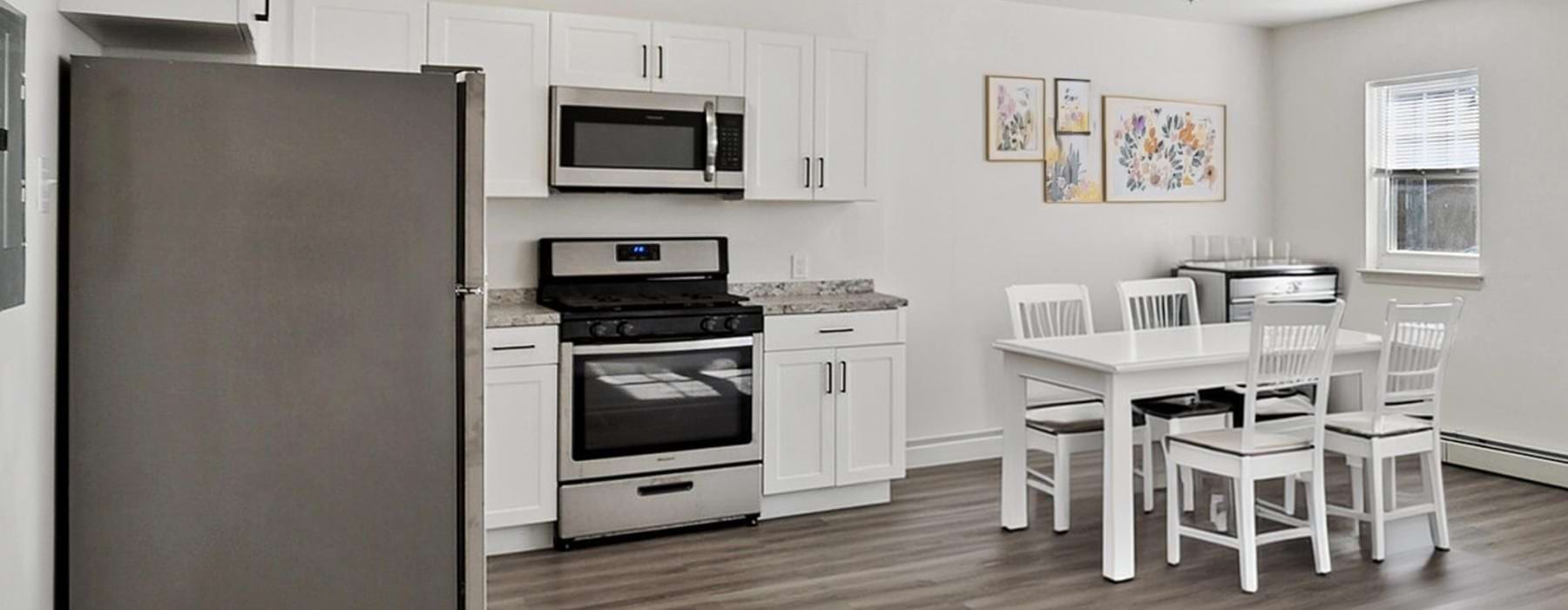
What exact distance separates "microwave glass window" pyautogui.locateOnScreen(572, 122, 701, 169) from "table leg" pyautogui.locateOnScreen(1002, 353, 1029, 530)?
1.42 m

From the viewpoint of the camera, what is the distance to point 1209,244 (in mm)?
6371

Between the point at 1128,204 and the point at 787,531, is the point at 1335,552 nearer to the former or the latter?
the point at 787,531

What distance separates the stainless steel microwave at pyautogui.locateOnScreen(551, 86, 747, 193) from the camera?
4.40 meters

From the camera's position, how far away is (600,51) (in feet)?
14.7

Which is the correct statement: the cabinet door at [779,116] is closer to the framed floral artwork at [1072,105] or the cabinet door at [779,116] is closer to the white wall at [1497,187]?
the framed floral artwork at [1072,105]

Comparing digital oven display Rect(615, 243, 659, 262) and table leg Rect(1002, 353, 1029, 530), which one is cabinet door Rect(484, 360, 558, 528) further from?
table leg Rect(1002, 353, 1029, 530)

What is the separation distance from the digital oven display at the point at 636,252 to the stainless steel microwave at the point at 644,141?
1.05 ft

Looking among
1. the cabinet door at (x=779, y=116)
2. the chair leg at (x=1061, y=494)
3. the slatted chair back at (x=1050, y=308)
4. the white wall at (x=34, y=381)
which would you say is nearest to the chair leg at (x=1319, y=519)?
the chair leg at (x=1061, y=494)

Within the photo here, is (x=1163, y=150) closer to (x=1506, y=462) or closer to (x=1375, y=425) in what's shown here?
(x=1506, y=462)

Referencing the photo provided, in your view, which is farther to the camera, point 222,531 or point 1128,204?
point 1128,204

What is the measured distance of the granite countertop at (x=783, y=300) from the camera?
4199 mm

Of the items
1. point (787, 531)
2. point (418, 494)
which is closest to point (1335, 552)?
point (787, 531)

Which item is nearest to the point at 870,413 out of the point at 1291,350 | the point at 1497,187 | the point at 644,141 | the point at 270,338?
the point at 644,141

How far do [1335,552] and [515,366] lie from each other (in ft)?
9.46
